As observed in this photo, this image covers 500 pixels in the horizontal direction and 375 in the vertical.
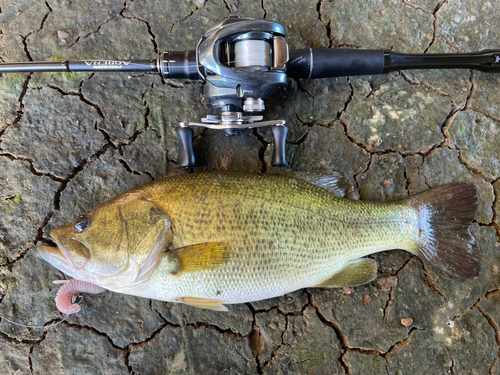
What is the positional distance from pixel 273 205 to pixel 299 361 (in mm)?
1171

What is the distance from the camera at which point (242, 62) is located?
180cm

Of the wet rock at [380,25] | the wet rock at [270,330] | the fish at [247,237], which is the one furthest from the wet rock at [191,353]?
the wet rock at [380,25]

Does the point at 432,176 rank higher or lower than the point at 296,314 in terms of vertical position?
higher

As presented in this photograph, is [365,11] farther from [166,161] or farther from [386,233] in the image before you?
[166,161]

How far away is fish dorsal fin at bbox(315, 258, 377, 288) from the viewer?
2.12 m

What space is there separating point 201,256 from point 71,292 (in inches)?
40.7

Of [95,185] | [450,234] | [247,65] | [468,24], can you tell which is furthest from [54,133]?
[468,24]

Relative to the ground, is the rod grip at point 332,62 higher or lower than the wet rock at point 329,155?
higher

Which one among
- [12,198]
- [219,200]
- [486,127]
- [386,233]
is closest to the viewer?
[219,200]

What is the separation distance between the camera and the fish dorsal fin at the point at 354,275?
83.3 inches

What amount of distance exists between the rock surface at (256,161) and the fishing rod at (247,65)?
0.28 metres

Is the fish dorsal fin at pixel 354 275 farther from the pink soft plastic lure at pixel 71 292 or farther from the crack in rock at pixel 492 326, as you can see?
the pink soft plastic lure at pixel 71 292

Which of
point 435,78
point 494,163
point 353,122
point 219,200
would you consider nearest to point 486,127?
point 494,163

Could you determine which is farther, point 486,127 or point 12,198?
point 486,127
